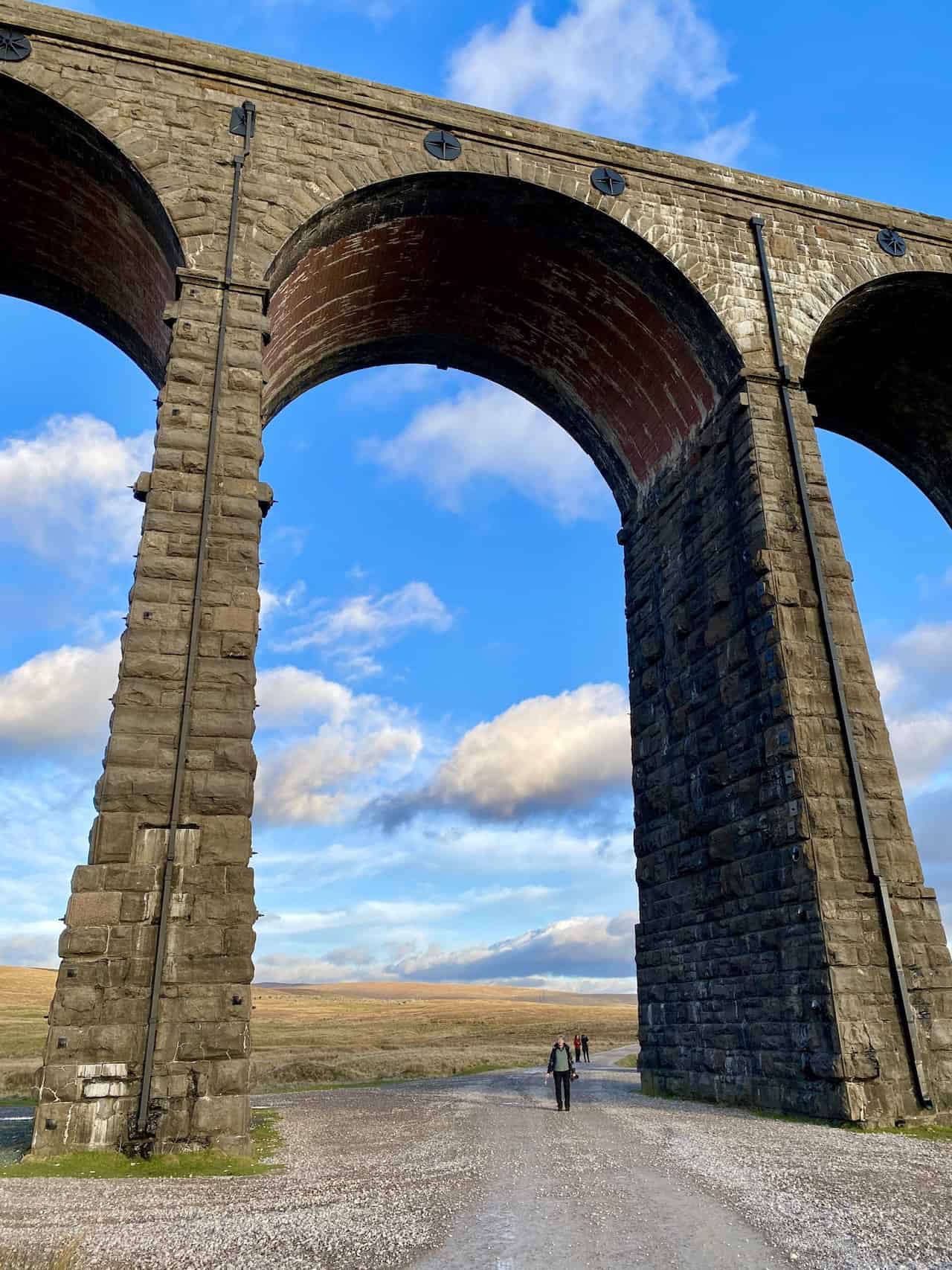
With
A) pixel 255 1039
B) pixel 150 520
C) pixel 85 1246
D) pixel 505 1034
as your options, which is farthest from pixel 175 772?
pixel 505 1034

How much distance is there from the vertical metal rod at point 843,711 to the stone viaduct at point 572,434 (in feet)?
0.16

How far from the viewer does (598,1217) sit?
5.36 meters

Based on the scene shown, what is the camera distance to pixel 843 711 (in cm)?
1140

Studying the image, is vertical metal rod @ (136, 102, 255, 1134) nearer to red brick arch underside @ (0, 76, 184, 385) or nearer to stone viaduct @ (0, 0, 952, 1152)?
stone viaduct @ (0, 0, 952, 1152)

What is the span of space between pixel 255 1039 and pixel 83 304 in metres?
38.0

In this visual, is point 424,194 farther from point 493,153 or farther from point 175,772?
point 175,772

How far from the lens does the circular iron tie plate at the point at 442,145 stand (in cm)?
1366

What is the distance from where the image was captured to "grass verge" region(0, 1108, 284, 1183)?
7145 millimetres

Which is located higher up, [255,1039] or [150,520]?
[150,520]

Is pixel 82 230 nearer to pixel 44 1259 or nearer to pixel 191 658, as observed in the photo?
pixel 191 658

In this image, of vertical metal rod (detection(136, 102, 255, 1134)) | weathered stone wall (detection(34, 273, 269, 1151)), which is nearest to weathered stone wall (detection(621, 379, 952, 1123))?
weathered stone wall (detection(34, 273, 269, 1151))

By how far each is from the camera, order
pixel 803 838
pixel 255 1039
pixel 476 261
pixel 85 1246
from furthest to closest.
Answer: pixel 255 1039, pixel 476 261, pixel 803 838, pixel 85 1246

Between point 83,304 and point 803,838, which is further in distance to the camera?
point 83,304

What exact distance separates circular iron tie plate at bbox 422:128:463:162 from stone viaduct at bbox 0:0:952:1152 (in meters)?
0.06
